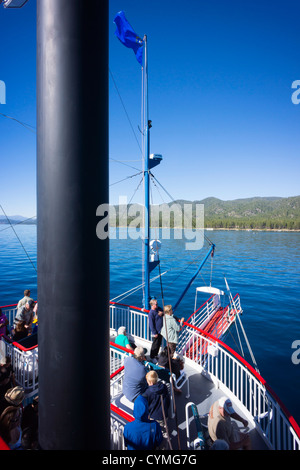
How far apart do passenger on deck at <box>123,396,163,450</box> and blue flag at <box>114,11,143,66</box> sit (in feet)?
39.2

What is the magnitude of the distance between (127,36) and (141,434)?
40.8ft

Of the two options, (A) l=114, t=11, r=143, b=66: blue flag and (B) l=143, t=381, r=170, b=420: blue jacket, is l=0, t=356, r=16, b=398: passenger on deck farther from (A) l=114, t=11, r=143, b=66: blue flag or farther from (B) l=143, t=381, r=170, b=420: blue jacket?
(A) l=114, t=11, r=143, b=66: blue flag

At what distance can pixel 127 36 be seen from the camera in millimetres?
9562

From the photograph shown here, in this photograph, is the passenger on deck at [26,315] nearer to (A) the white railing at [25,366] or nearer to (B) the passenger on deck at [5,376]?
(A) the white railing at [25,366]

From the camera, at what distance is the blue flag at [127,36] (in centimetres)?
911

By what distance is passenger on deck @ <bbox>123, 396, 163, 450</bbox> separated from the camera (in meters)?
2.97

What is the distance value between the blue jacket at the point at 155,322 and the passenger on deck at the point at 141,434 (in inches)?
127

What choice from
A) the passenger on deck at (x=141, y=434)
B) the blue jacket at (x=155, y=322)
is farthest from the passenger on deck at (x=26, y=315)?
the passenger on deck at (x=141, y=434)

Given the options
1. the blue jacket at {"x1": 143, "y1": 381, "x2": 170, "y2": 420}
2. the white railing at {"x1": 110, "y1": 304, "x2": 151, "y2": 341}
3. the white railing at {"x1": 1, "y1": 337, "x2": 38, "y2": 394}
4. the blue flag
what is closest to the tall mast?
the blue flag

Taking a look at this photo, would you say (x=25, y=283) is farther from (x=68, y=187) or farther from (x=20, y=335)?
(x=68, y=187)

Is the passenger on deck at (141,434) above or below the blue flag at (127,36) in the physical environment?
below

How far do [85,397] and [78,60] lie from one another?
1.59 meters

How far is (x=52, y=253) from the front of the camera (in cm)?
112
